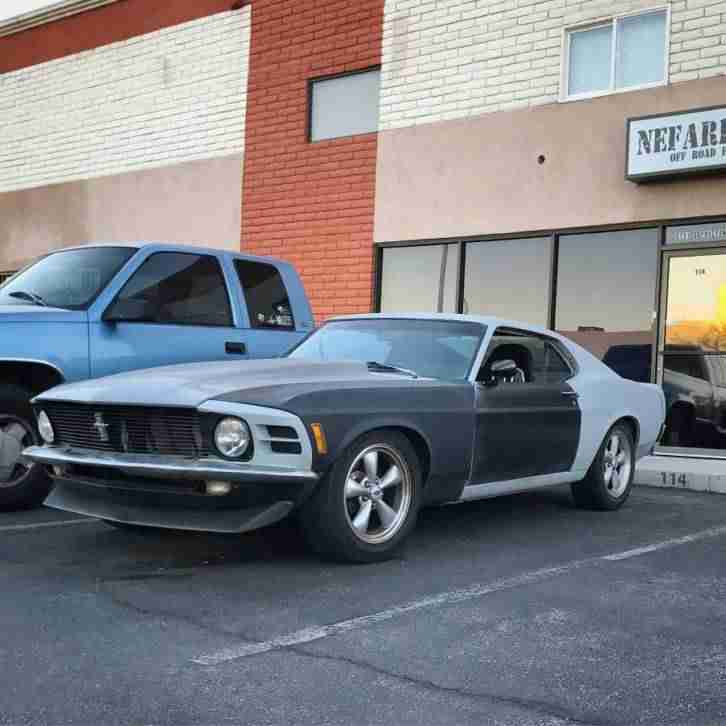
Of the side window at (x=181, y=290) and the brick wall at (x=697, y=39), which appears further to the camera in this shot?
the brick wall at (x=697, y=39)

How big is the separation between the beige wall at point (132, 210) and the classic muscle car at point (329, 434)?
10.4 m

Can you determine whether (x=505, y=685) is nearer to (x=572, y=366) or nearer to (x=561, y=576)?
(x=561, y=576)

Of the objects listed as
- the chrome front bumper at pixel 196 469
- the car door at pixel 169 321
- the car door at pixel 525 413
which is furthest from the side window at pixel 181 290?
the car door at pixel 525 413

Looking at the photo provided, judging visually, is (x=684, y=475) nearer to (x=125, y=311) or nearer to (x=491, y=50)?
(x=125, y=311)

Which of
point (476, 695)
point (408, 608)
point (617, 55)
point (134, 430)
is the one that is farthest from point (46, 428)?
point (617, 55)

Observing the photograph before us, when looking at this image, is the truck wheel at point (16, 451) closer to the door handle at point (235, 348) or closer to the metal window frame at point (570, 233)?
the door handle at point (235, 348)

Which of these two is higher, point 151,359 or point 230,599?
point 151,359

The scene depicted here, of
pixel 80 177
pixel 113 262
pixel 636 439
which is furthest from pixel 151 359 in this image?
pixel 80 177

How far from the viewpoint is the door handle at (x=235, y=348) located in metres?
7.86

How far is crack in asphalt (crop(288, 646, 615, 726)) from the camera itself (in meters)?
3.29

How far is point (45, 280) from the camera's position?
25.2ft

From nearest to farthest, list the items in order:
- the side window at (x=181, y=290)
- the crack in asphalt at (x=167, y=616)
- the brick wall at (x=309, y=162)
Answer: the crack in asphalt at (x=167, y=616)
the side window at (x=181, y=290)
the brick wall at (x=309, y=162)

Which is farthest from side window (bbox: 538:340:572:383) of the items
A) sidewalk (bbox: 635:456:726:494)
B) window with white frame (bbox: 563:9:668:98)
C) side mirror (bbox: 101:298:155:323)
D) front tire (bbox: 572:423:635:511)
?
window with white frame (bbox: 563:9:668:98)

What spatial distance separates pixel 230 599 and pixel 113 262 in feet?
11.8
